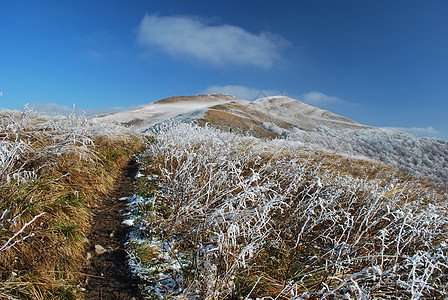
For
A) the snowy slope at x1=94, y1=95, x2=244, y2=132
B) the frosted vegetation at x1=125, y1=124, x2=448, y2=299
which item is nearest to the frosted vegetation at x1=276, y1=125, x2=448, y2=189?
the frosted vegetation at x1=125, y1=124, x2=448, y2=299

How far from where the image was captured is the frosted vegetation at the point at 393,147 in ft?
37.0

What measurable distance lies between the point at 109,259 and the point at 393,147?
16.5 m

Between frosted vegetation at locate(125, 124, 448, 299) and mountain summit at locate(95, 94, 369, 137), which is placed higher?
mountain summit at locate(95, 94, 369, 137)

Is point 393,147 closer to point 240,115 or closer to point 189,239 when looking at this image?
point 240,115

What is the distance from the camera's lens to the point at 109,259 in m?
2.36

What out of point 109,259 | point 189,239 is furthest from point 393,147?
point 109,259

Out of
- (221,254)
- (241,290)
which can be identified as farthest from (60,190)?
(241,290)

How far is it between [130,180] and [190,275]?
282cm

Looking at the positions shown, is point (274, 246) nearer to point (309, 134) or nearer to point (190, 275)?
point (190, 275)

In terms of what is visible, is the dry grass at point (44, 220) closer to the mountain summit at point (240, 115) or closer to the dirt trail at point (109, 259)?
the dirt trail at point (109, 259)

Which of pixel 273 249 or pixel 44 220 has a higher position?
pixel 44 220

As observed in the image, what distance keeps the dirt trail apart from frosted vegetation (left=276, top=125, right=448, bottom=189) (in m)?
10.0

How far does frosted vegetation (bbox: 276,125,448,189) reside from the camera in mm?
11284

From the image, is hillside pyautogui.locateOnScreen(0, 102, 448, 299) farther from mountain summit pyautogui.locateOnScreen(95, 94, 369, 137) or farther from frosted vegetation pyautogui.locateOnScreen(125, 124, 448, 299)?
mountain summit pyautogui.locateOnScreen(95, 94, 369, 137)
